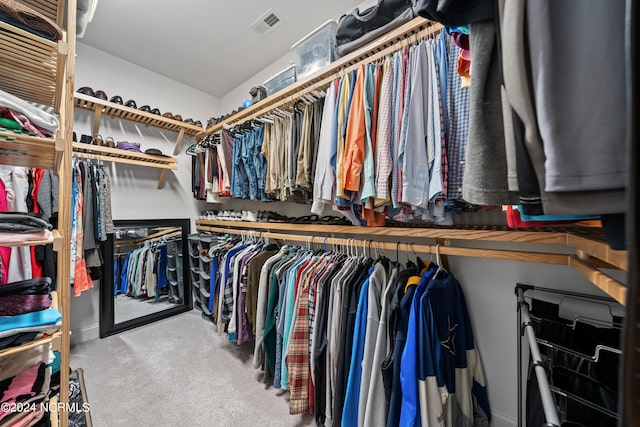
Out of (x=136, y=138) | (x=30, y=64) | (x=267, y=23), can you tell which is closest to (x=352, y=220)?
(x=30, y=64)

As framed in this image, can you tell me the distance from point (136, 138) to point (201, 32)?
1.29 meters

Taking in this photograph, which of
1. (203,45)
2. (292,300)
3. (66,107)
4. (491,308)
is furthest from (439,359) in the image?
(203,45)

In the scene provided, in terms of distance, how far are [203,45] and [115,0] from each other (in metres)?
0.64

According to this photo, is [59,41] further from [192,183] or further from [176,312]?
[176,312]

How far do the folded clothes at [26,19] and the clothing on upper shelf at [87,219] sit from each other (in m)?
1.36

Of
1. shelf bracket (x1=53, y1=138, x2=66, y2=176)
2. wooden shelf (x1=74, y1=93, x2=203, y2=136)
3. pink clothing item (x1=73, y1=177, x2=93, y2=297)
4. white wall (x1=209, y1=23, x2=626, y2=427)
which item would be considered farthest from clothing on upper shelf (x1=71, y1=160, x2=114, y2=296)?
white wall (x1=209, y1=23, x2=626, y2=427)

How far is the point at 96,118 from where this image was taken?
2.14 metres

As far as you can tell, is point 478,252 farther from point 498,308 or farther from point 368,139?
point 368,139

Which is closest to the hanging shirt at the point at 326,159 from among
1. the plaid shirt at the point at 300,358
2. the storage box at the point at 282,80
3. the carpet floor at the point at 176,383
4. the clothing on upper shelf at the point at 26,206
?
the plaid shirt at the point at 300,358

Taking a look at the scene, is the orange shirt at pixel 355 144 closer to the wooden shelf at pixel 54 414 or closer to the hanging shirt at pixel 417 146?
the hanging shirt at pixel 417 146

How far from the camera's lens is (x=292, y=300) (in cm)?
145

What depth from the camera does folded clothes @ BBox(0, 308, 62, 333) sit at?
78 cm

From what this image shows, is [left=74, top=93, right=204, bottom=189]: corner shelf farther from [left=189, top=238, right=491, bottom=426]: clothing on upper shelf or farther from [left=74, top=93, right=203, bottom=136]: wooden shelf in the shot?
[left=189, top=238, right=491, bottom=426]: clothing on upper shelf

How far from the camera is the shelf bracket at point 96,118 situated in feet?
6.93
